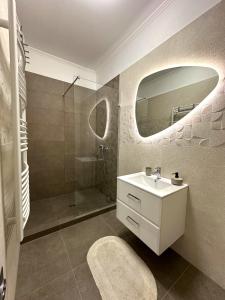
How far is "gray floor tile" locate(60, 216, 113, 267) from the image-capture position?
1.33 m

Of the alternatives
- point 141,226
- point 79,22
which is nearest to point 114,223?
point 141,226

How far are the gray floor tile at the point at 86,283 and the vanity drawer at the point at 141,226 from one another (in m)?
0.53

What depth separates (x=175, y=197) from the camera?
3.84 feet

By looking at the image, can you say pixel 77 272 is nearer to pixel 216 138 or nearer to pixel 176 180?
pixel 176 180

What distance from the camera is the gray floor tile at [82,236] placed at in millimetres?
1331

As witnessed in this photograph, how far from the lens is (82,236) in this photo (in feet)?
5.15

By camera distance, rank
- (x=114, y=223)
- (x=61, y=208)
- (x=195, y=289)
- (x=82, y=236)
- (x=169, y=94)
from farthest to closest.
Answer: (x=61, y=208) → (x=114, y=223) → (x=82, y=236) → (x=169, y=94) → (x=195, y=289)

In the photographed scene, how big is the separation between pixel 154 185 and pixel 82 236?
106cm

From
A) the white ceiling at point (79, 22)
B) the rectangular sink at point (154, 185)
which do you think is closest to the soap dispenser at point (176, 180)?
the rectangular sink at point (154, 185)

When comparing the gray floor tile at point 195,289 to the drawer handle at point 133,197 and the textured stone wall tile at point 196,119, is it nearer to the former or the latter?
the drawer handle at point 133,197

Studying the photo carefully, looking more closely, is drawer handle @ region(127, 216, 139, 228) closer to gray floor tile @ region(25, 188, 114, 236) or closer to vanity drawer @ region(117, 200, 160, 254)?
vanity drawer @ region(117, 200, 160, 254)

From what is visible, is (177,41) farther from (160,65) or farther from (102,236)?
(102,236)

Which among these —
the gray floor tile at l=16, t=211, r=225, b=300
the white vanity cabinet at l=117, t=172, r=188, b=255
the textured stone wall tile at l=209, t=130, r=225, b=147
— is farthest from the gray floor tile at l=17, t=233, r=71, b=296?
the textured stone wall tile at l=209, t=130, r=225, b=147

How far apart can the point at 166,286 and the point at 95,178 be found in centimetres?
169
